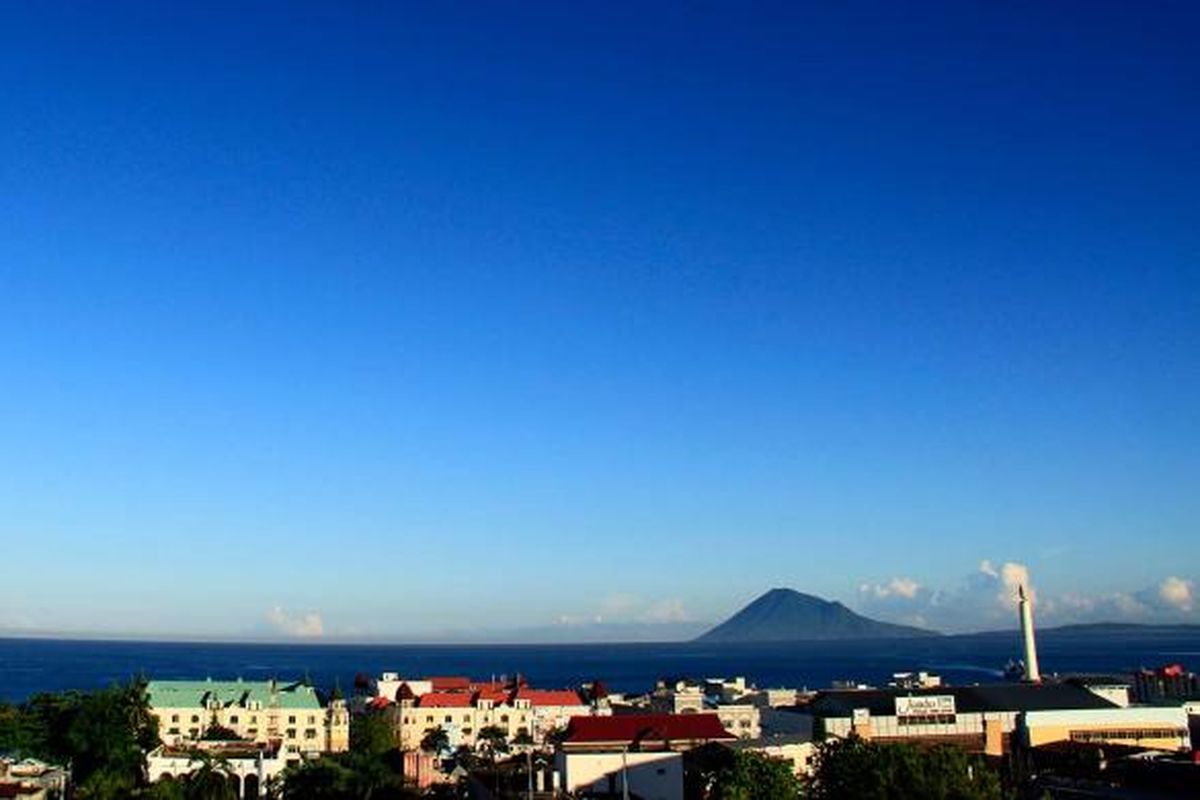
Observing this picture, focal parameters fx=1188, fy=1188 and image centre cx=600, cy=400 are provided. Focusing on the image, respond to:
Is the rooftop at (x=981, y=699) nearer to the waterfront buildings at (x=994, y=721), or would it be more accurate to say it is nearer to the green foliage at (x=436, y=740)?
the waterfront buildings at (x=994, y=721)

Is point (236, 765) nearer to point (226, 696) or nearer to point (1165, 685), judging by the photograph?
point (226, 696)

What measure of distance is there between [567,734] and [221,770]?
99.7ft

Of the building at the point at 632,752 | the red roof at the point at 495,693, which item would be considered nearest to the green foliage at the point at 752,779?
the building at the point at 632,752

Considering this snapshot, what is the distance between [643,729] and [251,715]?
2320 inches

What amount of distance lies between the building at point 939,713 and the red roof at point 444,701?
4441cm

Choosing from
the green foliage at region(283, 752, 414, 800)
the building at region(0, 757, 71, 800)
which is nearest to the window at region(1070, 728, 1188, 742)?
the green foliage at region(283, 752, 414, 800)

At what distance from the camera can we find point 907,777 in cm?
6762

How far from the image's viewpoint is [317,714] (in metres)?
142

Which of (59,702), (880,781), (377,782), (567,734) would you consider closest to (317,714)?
(59,702)

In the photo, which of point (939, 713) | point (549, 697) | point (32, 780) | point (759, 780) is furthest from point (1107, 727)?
point (32, 780)

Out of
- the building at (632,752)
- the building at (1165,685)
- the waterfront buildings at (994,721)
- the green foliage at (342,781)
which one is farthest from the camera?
the building at (1165,685)

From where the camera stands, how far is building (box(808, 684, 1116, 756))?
12531 centimetres

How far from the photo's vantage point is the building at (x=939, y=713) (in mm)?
125312

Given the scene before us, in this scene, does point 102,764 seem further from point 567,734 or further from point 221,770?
point 567,734
